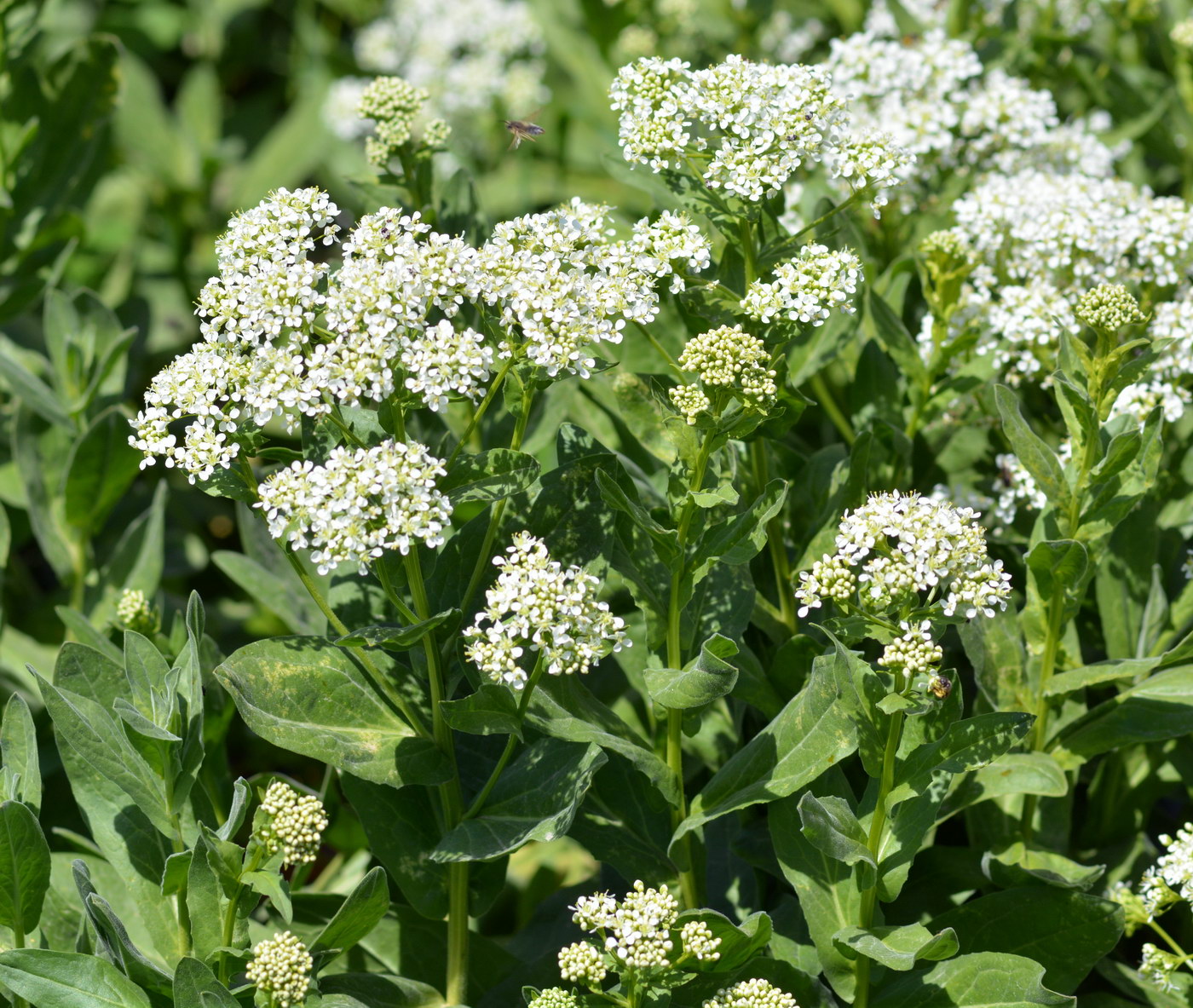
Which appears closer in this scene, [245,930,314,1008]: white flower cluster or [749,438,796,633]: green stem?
[245,930,314,1008]: white flower cluster

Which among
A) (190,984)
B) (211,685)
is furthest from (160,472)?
(190,984)

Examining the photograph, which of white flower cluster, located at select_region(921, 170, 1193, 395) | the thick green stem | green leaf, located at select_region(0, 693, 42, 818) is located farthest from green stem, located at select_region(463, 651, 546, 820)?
white flower cluster, located at select_region(921, 170, 1193, 395)

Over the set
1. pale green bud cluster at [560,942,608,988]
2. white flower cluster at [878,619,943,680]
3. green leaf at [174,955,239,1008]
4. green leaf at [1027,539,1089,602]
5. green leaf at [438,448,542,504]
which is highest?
green leaf at [438,448,542,504]

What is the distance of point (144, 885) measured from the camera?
2625 mm

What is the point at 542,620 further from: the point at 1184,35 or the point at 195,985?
the point at 1184,35

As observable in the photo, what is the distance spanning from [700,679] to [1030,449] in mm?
858

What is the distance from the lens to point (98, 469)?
3.46m

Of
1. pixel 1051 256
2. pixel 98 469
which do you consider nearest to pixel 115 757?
pixel 98 469

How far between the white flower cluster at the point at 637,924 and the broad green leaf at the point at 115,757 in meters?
0.88

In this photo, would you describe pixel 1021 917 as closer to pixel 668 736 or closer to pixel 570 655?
pixel 668 736

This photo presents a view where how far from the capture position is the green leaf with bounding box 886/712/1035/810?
88.8 inches

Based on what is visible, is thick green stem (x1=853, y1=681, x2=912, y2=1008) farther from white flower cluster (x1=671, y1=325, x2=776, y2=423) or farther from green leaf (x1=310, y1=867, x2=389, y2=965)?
green leaf (x1=310, y1=867, x2=389, y2=965)

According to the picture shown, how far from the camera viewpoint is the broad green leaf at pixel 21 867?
2.36 m

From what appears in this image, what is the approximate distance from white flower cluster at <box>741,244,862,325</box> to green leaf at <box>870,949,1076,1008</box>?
124cm
